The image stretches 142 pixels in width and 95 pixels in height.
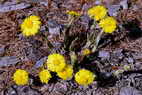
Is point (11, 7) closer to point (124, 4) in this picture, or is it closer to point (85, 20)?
point (85, 20)

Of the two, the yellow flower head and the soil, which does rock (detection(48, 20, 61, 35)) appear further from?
the yellow flower head

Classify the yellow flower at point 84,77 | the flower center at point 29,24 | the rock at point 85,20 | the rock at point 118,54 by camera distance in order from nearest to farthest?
the yellow flower at point 84,77 < the flower center at point 29,24 < the rock at point 118,54 < the rock at point 85,20

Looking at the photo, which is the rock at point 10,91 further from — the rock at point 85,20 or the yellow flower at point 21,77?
the rock at point 85,20

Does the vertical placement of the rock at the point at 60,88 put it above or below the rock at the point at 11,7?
below

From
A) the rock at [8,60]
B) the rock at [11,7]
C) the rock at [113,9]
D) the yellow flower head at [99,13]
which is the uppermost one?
the yellow flower head at [99,13]

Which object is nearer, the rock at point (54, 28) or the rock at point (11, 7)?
the rock at point (54, 28)

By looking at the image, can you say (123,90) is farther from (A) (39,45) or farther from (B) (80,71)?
(A) (39,45)

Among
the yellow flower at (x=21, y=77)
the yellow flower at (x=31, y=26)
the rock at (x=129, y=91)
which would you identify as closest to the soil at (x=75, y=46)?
the rock at (x=129, y=91)

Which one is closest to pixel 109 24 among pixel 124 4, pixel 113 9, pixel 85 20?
pixel 85 20

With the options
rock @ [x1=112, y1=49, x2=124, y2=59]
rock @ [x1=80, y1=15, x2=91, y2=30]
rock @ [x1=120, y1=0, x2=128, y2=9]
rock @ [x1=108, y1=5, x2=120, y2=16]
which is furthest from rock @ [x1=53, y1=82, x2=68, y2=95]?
rock @ [x1=120, y1=0, x2=128, y2=9]
